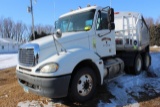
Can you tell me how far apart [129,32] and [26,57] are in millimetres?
5239

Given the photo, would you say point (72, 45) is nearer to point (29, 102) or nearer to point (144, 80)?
point (29, 102)

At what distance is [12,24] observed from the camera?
78.9 meters

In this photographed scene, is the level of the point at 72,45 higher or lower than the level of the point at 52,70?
higher

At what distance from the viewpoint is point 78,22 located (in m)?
6.77

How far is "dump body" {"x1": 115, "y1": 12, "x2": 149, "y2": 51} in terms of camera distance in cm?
928

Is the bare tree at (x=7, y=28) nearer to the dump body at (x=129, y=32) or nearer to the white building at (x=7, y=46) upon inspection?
the white building at (x=7, y=46)

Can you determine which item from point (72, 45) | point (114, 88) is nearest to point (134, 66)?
point (114, 88)

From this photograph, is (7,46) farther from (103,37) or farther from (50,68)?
(50,68)

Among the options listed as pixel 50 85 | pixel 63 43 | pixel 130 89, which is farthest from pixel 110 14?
pixel 50 85

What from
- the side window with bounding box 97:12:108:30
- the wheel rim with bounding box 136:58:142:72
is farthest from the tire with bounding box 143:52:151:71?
the side window with bounding box 97:12:108:30

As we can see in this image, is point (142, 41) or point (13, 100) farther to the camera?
point (142, 41)

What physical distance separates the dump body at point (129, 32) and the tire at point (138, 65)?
0.49 meters

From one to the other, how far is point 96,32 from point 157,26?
24.1 metres

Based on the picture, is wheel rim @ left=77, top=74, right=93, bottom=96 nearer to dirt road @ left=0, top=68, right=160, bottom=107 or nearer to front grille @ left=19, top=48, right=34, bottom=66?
dirt road @ left=0, top=68, right=160, bottom=107
